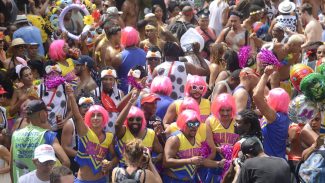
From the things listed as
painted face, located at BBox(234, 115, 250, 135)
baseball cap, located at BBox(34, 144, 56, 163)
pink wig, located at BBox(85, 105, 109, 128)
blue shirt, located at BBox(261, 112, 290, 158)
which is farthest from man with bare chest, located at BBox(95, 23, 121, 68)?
baseball cap, located at BBox(34, 144, 56, 163)

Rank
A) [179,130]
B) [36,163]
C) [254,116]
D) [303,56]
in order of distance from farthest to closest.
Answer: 1. [303,56]
2. [179,130]
3. [254,116]
4. [36,163]

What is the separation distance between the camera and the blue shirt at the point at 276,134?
10.4 m

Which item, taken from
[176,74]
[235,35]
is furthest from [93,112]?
[235,35]

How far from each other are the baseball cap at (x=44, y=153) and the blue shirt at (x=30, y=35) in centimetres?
545

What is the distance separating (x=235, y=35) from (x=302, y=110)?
5.31 meters

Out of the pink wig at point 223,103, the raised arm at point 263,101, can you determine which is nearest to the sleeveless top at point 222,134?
the pink wig at point 223,103

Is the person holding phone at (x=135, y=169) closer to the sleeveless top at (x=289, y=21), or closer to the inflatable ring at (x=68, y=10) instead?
the inflatable ring at (x=68, y=10)

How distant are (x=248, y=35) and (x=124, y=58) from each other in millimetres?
2910

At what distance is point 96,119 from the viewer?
10.4 metres

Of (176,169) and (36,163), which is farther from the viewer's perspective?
(176,169)

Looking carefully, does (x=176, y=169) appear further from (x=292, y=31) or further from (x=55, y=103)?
(x=292, y=31)

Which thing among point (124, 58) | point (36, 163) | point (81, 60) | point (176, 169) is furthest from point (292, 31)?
point (36, 163)

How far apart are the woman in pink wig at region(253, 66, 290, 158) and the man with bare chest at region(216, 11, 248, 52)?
14.9 feet

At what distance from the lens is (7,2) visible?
16.0m
